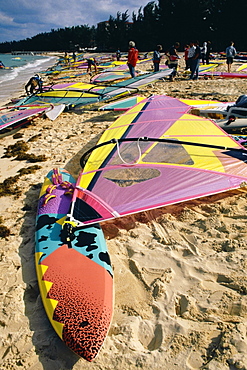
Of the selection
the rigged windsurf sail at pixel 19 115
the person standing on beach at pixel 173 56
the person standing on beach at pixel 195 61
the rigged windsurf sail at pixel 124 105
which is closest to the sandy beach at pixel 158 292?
the rigged windsurf sail at pixel 19 115

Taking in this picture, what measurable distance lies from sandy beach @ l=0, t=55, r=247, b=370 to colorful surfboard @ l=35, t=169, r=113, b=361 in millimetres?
126

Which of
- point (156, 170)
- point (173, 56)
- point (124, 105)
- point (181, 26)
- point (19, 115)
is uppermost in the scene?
point (181, 26)

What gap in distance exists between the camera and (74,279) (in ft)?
7.84

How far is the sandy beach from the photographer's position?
1.85 meters

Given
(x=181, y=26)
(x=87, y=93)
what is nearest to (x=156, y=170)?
(x=87, y=93)

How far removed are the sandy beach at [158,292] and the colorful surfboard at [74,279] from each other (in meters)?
0.13

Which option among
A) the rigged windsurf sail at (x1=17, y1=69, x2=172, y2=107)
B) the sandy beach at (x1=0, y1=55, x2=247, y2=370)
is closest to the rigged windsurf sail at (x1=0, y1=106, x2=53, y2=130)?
the rigged windsurf sail at (x1=17, y1=69, x2=172, y2=107)

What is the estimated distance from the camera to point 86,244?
2.81m

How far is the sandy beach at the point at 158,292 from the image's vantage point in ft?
6.06

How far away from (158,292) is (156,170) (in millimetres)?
1809

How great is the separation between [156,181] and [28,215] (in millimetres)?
1897

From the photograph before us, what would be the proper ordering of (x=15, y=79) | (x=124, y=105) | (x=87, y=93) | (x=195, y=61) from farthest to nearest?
1. (x=15, y=79)
2. (x=195, y=61)
3. (x=87, y=93)
4. (x=124, y=105)

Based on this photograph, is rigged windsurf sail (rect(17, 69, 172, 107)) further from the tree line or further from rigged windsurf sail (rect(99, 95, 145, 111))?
the tree line

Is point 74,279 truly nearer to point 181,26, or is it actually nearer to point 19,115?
point 19,115
